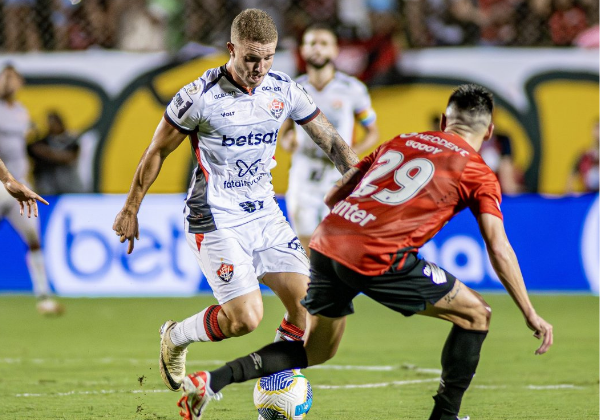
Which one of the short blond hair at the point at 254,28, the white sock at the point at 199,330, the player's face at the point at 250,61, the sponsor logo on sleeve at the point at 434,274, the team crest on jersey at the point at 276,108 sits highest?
the short blond hair at the point at 254,28

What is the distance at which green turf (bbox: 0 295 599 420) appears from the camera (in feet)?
19.0

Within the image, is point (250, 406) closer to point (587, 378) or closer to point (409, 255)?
point (409, 255)

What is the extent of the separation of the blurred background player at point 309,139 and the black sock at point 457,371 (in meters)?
4.70

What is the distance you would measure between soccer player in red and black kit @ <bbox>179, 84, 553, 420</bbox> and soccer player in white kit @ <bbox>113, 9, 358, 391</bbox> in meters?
0.69

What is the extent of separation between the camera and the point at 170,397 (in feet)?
20.5

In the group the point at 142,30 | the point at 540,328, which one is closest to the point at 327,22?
the point at 142,30

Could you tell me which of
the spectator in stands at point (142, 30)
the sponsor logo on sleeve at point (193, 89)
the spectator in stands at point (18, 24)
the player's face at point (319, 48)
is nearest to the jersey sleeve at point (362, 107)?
the player's face at point (319, 48)

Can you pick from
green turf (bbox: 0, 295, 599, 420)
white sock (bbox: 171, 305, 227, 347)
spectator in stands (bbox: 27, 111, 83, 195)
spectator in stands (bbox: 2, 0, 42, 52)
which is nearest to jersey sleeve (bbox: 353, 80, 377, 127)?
green turf (bbox: 0, 295, 599, 420)

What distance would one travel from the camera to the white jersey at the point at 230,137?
5.30m

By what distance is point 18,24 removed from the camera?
Result: 1483 cm

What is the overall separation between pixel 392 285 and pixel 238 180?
133 cm

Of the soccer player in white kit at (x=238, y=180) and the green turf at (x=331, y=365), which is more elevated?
the soccer player in white kit at (x=238, y=180)

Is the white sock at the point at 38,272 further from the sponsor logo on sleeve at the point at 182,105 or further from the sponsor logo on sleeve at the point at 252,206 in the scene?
the sponsor logo on sleeve at the point at 182,105

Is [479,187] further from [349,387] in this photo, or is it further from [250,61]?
[349,387]
